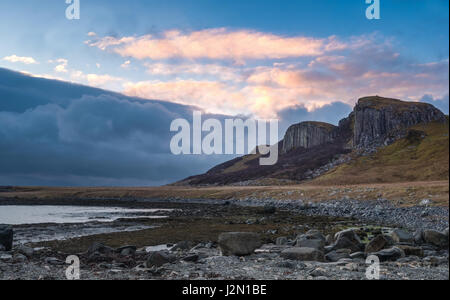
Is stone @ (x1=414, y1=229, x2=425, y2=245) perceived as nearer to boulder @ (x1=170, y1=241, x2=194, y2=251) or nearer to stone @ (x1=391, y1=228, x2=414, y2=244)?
stone @ (x1=391, y1=228, x2=414, y2=244)

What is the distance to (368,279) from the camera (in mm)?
16125

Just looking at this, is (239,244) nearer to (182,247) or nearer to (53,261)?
(182,247)

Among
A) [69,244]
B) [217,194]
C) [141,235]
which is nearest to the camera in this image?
[69,244]

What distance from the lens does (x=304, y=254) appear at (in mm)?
21578

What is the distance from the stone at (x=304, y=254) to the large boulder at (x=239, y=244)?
8.01ft

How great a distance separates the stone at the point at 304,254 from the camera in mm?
21328

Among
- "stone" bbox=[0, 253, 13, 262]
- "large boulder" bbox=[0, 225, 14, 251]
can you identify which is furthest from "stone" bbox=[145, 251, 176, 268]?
"large boulder" bbox=[0, 225, 14, 251]

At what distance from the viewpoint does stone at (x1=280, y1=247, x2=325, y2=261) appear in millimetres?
21328

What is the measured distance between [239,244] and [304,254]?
176 inches

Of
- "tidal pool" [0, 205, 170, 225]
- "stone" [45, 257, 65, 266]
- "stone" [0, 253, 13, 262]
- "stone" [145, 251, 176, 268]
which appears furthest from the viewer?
"tidal pool" [0, 205, 170, 225]

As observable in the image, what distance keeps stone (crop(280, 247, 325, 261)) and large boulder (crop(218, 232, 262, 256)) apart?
2.44 meters
